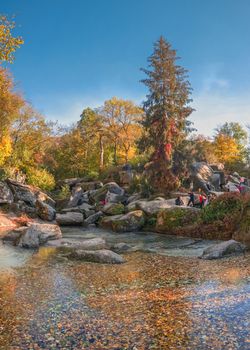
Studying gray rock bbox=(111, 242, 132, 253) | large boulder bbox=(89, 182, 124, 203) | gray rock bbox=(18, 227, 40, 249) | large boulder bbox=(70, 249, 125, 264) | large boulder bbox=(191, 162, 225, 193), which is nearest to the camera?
large boulder bbox=(70, 249, 125, 264)

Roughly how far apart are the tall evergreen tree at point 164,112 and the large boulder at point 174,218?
34.5ft

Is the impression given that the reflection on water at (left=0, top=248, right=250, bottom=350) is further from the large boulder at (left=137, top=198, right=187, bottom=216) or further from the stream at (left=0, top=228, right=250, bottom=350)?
the large boulder at (left=137, top=198, right=187, bottom=216)

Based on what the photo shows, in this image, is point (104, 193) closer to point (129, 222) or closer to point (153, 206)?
point (153, 206)

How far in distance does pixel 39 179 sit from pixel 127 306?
43.3m

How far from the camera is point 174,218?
89.7 ft

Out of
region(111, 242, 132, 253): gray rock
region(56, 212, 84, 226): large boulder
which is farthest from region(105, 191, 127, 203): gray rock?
region(111, 242, 132, 253): gray rock

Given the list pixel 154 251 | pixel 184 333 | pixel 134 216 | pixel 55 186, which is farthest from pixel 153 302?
pixel 55 186

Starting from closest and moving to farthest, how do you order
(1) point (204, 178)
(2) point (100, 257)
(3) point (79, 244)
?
(2) point (100, 257) → (3) point (79, 244) → (1) point (204, 178)

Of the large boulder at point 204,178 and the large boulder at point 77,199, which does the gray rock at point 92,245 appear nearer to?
the large boulder at point 77,199

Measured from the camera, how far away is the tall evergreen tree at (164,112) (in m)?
38.6

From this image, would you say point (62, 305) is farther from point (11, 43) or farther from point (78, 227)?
point (78, 227)

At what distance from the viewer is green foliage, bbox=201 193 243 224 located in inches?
972

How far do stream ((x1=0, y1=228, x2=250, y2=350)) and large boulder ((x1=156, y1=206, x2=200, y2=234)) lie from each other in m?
9.83

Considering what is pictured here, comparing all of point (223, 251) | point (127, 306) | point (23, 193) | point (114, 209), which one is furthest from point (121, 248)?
point (23, 193)
